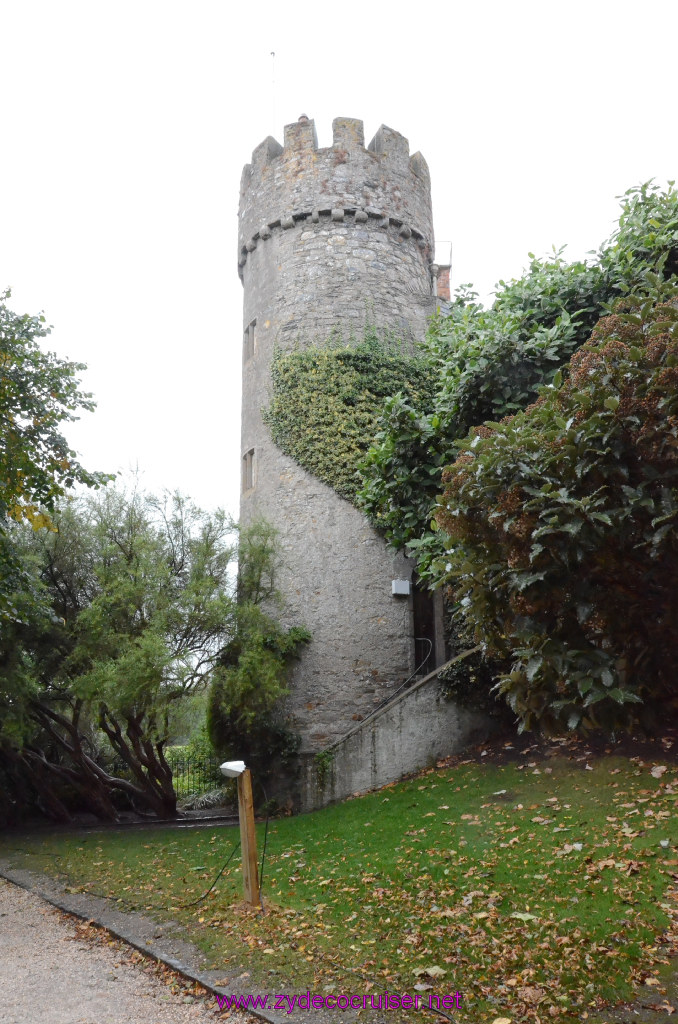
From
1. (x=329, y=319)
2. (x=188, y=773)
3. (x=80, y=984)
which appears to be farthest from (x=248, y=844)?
(x=188, y=773)

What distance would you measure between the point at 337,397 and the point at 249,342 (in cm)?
336

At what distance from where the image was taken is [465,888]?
677 centimetres

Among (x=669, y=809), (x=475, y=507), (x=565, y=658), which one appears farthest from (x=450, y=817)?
(x=475, y=507)

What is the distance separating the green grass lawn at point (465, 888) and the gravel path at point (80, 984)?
1.54ft

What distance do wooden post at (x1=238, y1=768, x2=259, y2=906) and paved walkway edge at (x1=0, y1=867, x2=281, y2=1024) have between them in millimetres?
1006

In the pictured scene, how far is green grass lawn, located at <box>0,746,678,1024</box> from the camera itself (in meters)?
5.13

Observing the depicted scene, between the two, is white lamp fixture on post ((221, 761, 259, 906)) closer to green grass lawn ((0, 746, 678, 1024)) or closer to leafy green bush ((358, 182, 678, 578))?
green grass lawn ((0, 746, 678, 1024))

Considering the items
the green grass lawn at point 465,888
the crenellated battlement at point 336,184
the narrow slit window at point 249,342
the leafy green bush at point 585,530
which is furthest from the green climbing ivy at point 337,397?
the leafy green bush at point 585,530

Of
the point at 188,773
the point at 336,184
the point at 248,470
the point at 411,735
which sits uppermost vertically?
the point at 336,184

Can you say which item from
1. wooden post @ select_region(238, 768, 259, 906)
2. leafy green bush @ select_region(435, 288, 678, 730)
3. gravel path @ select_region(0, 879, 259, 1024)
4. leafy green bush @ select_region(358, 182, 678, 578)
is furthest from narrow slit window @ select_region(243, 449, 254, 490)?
gravel path @ select_region(0, 879, 259, 1024)

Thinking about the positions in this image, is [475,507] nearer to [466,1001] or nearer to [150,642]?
[466,1001]

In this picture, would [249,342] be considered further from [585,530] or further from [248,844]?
[248,844]

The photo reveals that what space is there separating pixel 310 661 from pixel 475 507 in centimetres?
784

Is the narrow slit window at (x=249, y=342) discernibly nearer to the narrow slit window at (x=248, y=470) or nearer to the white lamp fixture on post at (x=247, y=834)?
the narrow slit window at (x=248, y=470)
